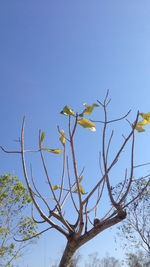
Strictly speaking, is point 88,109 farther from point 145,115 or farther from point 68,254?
point 68,254

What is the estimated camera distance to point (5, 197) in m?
7.08

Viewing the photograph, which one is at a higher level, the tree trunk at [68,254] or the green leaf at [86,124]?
the green leaf at [86,124]

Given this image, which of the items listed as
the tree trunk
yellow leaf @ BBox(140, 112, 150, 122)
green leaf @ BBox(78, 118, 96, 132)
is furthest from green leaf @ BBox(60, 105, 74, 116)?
the tree trunk

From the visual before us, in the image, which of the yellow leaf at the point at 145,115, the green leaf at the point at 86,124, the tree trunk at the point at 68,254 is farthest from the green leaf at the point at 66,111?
the tree trunk at the point at 68,254

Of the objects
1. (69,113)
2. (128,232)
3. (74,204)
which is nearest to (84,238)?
(74,204)

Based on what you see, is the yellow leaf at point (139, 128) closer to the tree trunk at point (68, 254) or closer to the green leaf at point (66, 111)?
the green leaf at point (66, 111)

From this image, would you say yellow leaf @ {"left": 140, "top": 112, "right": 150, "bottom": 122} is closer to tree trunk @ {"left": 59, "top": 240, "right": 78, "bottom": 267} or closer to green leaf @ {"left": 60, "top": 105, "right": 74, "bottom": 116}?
green leaf @ {"left": 60, "top": 105, "right": 74, "bottom": 116}

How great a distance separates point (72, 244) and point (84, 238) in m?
0.05

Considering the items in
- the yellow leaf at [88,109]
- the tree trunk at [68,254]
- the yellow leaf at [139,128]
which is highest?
the yellow leaf at [88,109]

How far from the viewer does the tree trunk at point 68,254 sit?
2.71ft

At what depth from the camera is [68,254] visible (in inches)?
33.4

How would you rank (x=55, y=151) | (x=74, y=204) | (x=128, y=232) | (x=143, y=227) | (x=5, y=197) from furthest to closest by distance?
(x=128, y=232), (x=143, y=227), (x=5, y=197), (x=55, y=151), (x=74, y=204)

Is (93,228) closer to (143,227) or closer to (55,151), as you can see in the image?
(55,151)


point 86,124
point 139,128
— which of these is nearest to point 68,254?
point 86,124
